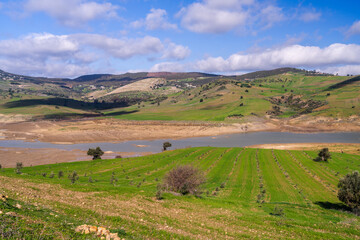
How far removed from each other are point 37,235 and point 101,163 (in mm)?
58838

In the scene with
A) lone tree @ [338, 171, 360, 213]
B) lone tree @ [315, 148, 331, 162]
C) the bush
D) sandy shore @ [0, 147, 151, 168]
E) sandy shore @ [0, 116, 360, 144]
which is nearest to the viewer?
lone tree @ [338, 171, 360, 213]

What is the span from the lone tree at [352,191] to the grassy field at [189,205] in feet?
9.14

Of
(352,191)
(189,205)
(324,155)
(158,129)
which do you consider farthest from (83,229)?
(158,129)

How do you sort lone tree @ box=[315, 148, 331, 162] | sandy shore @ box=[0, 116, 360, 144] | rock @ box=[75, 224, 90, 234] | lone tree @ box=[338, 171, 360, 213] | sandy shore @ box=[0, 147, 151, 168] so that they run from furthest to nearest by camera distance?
sandy shore @ box=[0, 116, 360, 144] < sandy shore @ box=[0, 147, 151, 168] < lone tree @ box=[315, 148, 331, 162] < lone tree @ box=[338, 171, 360, 213] < rock @ box=[75, 224, 90, 234]

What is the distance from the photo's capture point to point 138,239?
12.7 meters

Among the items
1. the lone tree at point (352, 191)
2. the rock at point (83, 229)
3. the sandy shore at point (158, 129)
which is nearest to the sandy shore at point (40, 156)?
the sandy shore at point (158, 129)

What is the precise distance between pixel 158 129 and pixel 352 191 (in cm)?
12753

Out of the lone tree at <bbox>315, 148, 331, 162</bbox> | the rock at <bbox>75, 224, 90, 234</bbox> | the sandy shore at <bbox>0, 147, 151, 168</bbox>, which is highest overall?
the rock at <bbox>75, 224, 90, 234</bbox>

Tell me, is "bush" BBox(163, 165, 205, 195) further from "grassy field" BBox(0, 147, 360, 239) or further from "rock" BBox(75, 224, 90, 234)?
"rock" BBox(75, 224, 90, 234)

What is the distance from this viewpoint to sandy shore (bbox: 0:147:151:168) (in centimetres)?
7669

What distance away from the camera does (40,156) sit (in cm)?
8506

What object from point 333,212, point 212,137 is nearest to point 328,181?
point 333,212

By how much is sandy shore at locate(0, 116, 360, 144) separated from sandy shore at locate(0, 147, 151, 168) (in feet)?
87.4

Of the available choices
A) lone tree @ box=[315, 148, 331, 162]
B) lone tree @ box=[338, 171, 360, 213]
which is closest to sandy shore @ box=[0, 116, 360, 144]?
lone tree @ box=[315, 148, 331, 162]
